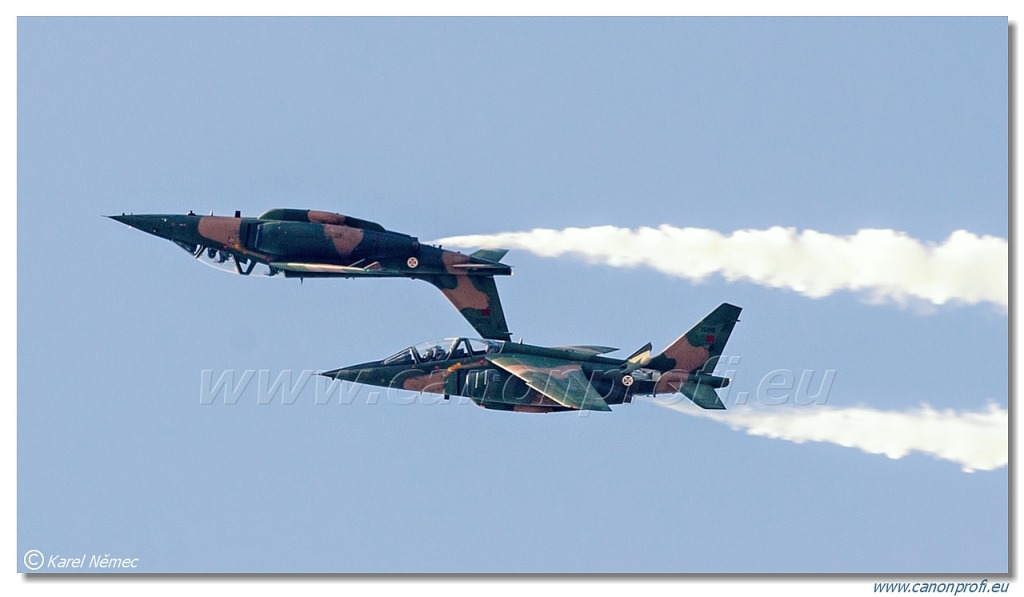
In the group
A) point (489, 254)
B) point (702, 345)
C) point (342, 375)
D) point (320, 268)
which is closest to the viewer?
point (342, 375)

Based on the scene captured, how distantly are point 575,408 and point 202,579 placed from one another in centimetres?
1292

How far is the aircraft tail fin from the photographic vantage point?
7338cm

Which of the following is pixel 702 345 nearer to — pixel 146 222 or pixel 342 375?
pixel 342 375

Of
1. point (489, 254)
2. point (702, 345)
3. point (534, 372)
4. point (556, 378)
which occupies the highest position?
point (489, 254)

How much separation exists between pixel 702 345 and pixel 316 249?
1337 cm

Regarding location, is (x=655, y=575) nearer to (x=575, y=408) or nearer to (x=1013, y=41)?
(x=575, y=408)

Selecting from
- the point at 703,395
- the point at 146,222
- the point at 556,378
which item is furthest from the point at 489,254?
the point at 146,222

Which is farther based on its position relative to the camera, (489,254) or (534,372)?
(489,254)

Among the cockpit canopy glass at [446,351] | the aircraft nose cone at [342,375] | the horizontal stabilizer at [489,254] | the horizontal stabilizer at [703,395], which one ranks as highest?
the horizontal stabilizer at [489,254]

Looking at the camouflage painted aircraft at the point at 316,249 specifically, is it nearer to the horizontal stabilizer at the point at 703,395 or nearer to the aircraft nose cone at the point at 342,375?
the aircraft nose cone at the point at 342,375

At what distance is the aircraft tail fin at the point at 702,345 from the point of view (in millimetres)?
73375

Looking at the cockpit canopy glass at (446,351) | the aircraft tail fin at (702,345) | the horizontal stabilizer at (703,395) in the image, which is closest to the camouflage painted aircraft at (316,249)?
the cockpit canopy glass at (446,351)

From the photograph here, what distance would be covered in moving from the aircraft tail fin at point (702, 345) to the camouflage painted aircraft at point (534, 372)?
3cm

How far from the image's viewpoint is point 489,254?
76.8 meters
